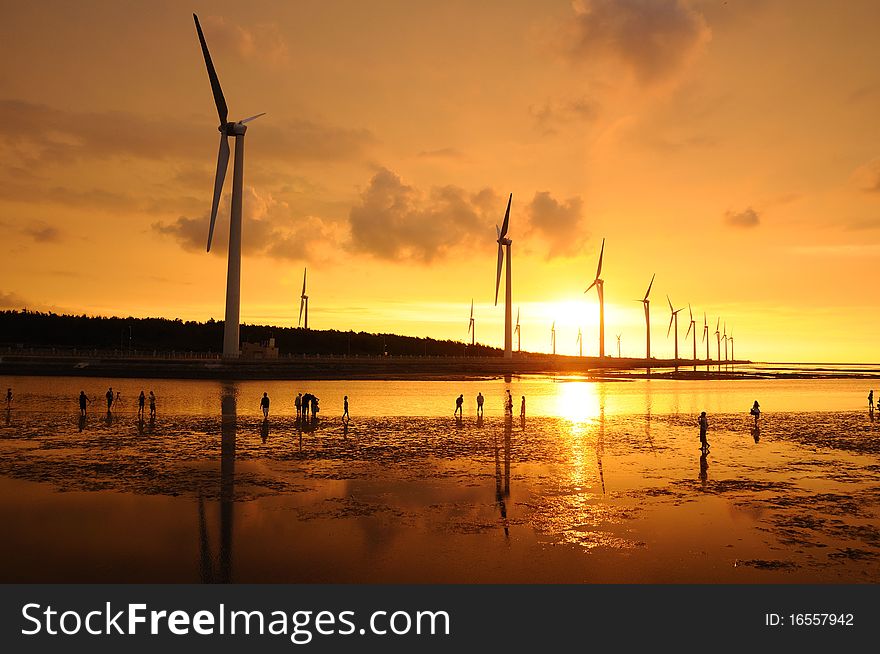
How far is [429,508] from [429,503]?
0.67 m

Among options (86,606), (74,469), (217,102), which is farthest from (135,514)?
(217,102)

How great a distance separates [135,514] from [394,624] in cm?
980

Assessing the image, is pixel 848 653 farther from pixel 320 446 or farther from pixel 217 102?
pixel 217 102

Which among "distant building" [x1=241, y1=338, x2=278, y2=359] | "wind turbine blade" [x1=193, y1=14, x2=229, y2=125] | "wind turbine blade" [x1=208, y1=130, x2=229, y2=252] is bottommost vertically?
"distant building" [x1=241, y1=338, x2=278, y2=359]

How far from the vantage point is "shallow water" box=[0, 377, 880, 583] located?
1317 cm

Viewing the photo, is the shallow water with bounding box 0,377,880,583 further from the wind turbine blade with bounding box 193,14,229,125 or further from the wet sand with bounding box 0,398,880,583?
the wind turbine blade with bounding box 193,14,229,125

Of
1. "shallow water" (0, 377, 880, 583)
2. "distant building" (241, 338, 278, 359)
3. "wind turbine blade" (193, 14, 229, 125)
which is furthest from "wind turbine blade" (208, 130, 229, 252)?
"shallow water" (0, 377, 880, 583)

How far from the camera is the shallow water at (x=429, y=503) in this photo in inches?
519

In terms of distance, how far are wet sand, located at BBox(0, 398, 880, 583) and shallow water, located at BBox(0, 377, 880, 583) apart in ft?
0.25

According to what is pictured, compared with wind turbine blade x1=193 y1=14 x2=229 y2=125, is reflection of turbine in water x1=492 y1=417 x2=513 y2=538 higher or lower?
lower

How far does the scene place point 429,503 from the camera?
18984 mm

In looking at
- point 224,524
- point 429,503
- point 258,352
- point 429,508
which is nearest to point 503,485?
point 429,503

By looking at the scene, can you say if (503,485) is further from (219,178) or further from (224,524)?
(219,178)

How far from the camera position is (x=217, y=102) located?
9700cm
